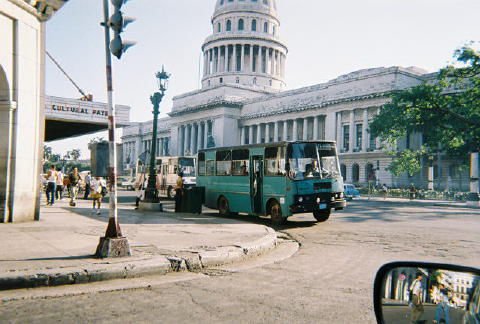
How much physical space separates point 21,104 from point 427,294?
11525mm

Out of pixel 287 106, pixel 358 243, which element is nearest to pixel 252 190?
pixel 358 243

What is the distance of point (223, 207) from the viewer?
55.4 ft

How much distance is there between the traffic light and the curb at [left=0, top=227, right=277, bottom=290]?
3.41 meters

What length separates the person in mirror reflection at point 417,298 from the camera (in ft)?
5.46

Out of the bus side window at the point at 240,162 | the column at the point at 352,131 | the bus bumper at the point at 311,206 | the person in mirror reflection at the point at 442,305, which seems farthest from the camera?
the column at the point at 352,131

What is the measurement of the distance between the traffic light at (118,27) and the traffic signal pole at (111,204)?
0.62 ft

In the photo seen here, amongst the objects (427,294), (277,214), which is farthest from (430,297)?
(277,214)

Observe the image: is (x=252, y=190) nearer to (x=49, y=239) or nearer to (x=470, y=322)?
(x=49, y=239)

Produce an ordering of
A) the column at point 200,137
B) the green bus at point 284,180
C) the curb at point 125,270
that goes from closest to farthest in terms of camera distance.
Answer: the curb at point 125,270, the green bus at point 284,180, the column at point 200,137

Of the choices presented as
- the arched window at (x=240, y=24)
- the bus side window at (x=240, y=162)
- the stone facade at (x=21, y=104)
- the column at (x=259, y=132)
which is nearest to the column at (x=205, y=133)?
the column at (x=259, y=132)

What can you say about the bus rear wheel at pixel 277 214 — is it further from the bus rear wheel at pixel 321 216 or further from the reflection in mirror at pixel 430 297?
the reflection in mirror at pixel 430 297

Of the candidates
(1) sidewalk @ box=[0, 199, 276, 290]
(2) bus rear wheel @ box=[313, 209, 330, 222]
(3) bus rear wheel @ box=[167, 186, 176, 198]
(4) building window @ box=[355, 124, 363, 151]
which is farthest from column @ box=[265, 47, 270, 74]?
(1) sidewalk @ box=[0, 199, 276, 290]

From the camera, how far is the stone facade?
1073 centimetres

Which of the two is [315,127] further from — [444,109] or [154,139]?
[154,139]
